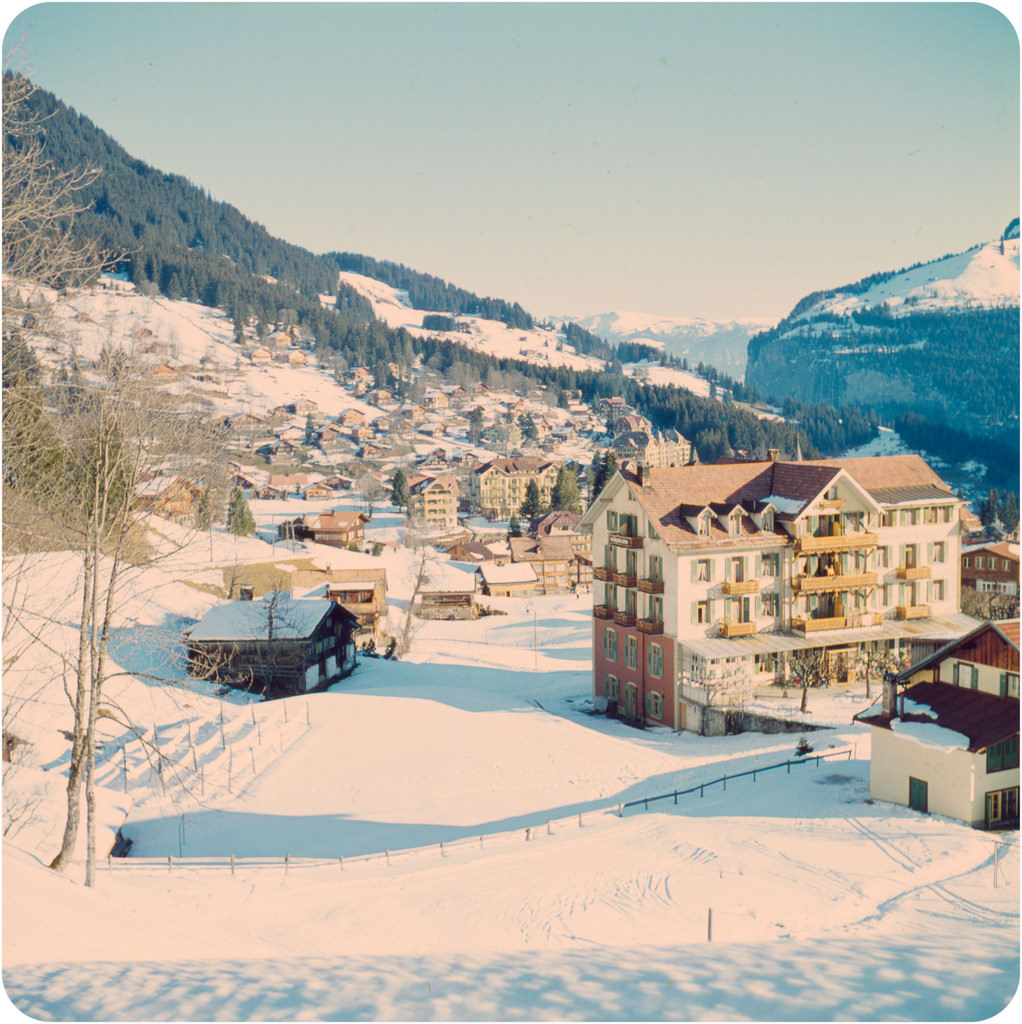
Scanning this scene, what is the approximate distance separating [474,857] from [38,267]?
12.3 metres

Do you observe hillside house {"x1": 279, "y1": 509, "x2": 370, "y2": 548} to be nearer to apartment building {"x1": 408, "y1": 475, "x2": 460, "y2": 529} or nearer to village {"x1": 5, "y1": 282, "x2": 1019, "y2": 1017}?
apartment building {"x1": 408, "y1": 475, "x2": 460, "y2": 529}

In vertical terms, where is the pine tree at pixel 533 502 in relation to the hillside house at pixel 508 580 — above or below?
above

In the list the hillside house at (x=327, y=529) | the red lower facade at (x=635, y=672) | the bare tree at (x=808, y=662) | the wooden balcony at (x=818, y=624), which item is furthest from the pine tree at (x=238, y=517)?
the bare tree at (x=808, y=662)

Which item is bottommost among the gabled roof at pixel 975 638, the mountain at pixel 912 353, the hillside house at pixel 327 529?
the gabled roof at pixel 975 638

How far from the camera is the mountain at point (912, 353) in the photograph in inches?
3172

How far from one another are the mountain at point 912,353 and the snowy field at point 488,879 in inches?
1490

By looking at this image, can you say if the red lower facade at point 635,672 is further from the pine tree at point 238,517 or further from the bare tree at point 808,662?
the pine tree at point 238,517

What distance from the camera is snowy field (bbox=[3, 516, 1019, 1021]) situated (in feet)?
30.0

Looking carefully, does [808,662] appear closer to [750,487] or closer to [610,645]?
[750,487]

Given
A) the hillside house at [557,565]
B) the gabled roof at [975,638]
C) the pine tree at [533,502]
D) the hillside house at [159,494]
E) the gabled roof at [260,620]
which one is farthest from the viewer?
the pine tree at [533,502]

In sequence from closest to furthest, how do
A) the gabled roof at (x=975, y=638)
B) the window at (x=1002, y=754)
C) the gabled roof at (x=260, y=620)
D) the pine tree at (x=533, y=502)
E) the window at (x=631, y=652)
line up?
1. the window at (x=1002, y=754)
2. the gabled roof at (x=975, y=638)
3. the window at (x=631, y=652)
4. the gabled roof at (x=260, y=620)
5. the pine tree at (x=533, y=502)

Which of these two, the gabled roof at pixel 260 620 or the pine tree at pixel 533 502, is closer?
the gabled roof at pixel 260 620

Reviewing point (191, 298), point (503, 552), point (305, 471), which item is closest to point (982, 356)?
point (503, 552)

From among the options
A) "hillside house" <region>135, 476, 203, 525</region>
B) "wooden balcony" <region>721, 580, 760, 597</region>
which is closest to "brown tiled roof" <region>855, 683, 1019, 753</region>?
"wooden balcony" <region>721, 580, 760, 597</region>
